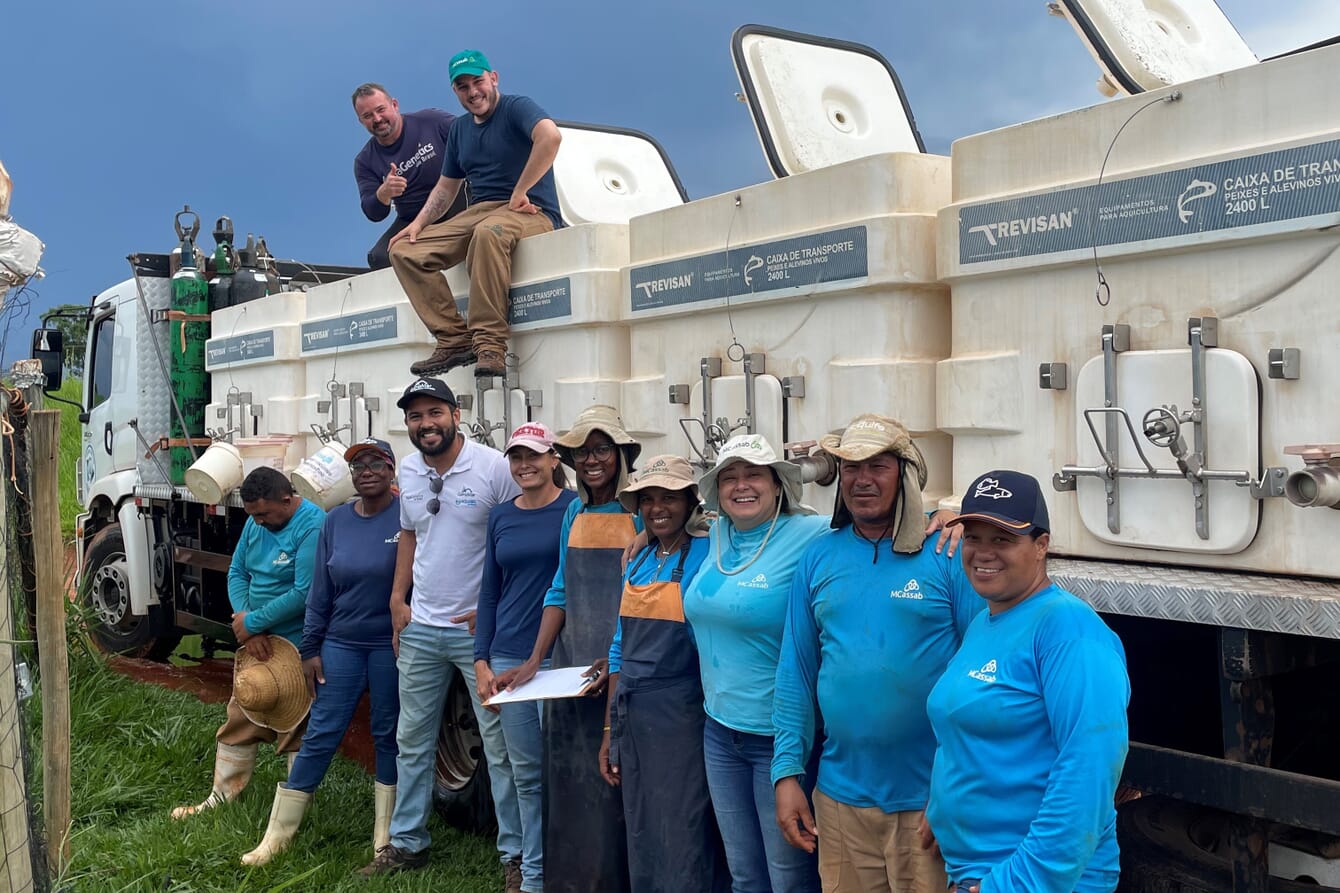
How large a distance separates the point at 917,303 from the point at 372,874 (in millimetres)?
2934

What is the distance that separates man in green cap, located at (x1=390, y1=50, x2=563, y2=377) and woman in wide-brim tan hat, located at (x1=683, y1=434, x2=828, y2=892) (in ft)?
7.74

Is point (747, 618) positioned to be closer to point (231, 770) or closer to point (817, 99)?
point (817, 99)

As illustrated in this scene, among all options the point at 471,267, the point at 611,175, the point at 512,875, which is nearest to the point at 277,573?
the point at 471,267

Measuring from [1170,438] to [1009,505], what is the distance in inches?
33.4

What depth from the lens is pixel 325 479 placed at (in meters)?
6.61

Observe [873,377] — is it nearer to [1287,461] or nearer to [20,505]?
[1287,461]

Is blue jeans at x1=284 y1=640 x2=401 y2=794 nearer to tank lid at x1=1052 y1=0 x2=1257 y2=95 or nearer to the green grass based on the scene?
the green grass

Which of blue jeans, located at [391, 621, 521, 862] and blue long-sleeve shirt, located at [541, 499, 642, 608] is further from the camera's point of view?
blue jeans, located at [391, 621, 521, 862]

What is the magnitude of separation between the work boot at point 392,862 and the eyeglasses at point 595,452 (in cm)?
186

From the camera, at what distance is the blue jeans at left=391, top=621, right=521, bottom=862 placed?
4801mm

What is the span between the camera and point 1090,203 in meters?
3.43

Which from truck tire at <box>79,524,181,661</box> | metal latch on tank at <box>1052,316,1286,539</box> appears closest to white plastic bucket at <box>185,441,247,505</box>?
truck tire at <box>79,524,181,661</box>

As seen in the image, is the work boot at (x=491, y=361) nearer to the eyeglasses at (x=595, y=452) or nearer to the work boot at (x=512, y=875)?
the eyeglasses at (x=595, y=452)

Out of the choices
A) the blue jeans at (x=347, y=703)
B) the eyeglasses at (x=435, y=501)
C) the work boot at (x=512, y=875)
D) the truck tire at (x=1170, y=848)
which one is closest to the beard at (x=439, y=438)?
the eyeglasses at (x=435, y=501)
